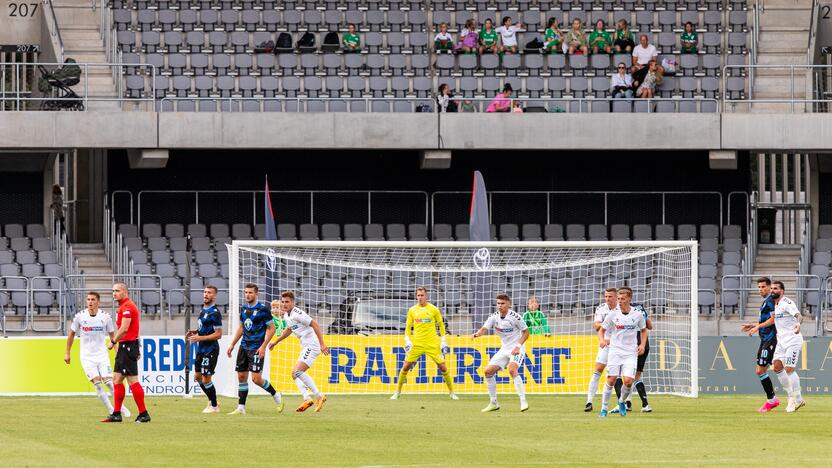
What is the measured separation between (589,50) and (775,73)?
4.56m

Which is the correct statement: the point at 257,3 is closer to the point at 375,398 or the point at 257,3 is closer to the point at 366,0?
the point at 366,0

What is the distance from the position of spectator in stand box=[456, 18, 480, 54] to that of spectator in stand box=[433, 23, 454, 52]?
10.1 inches

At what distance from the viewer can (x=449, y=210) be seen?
38.4 m

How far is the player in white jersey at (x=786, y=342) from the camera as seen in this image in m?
22.2

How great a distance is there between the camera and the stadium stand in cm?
3659

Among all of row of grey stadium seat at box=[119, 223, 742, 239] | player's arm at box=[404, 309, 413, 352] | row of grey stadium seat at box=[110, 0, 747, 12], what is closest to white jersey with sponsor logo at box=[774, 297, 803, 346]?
player's arm at box=[404, 309, 413, 352]

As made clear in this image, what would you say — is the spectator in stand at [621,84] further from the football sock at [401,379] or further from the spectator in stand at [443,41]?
the football sock at [401,379]

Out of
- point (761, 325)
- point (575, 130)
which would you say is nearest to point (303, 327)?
point (761, 325)

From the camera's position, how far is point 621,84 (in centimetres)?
3644

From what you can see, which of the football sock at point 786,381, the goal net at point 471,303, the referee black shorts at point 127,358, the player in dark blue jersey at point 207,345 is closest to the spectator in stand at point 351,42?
the goal net at point 471,303

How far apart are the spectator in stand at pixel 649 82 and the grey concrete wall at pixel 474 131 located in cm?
192

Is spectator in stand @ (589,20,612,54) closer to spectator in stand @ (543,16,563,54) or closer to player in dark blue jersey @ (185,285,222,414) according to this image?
spectator in stand @ (543,16,563,54)

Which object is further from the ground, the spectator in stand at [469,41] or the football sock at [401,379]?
the spectator in stand at [469,41]

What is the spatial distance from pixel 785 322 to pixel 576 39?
17.0 m
